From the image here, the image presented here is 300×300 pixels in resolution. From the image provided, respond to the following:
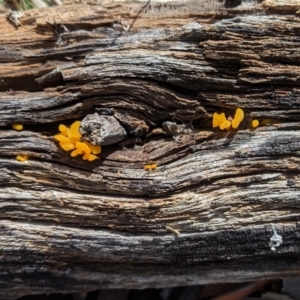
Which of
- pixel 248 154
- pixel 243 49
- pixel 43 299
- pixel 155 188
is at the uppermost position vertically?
pixel 243 49

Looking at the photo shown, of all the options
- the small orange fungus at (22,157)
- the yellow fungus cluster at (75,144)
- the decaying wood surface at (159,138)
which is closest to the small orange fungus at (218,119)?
the decaying wood surface at (159,138)

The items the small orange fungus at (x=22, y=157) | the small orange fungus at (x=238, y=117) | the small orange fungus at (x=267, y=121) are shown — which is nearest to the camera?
the small orange fungus at (x=238, y=117)

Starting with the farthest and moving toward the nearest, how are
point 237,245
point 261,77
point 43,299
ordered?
point 43,299, point 237,245, point 261,77

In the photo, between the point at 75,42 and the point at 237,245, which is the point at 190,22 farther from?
the point at 237,245

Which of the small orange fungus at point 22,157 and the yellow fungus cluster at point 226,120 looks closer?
the yellow fungus cluster at point 226,120

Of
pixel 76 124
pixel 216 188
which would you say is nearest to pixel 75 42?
pixel 76 124

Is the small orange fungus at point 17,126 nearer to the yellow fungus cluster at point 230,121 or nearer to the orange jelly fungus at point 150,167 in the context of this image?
the orange jelly fungus at point 150,167

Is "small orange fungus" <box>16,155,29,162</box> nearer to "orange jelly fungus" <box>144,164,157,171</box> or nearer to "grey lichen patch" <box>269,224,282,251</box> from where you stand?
"orange jelly fungus" <box>144,164,157,171</box>
